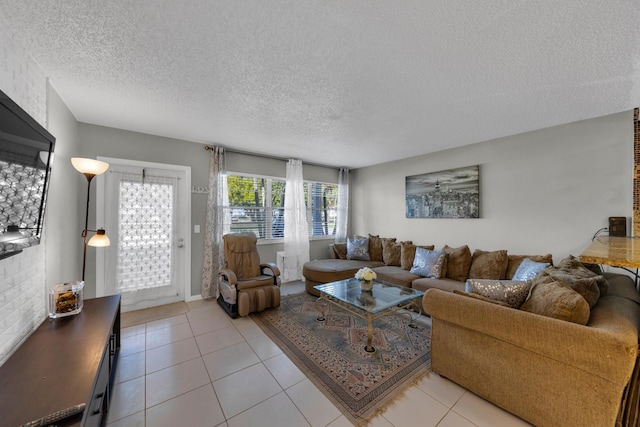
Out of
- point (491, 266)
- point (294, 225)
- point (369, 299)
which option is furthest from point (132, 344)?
point (491, 266)

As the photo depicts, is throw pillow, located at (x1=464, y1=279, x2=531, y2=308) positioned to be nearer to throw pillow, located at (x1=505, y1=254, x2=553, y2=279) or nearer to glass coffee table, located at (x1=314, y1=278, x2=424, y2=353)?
glass coffee table, located at (x1=314, y1=278, x2=424, y2=353)

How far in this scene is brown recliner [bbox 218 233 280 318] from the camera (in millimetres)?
3055

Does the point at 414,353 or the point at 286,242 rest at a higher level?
the point at 286,242

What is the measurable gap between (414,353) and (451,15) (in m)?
2.75

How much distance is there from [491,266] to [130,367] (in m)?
4.27

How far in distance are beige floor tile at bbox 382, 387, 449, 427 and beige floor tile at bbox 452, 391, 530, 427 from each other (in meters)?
0.13

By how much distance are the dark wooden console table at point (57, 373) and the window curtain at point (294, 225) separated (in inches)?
120

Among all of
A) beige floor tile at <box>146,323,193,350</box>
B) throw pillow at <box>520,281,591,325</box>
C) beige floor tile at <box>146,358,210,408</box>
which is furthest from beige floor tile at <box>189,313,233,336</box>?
throw pillow at <box>520,281,591,325</box>

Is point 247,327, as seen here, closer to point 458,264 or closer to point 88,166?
point 88,166

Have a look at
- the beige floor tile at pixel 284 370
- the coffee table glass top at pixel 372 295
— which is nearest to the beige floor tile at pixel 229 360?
the beige floor tile at pixel 284 370

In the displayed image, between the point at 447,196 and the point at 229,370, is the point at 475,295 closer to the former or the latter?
the point at 229,370

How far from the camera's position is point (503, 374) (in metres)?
1.63

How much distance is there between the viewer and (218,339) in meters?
2.56

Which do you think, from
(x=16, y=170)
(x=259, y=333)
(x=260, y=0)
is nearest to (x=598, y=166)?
(x=260, y=0)
